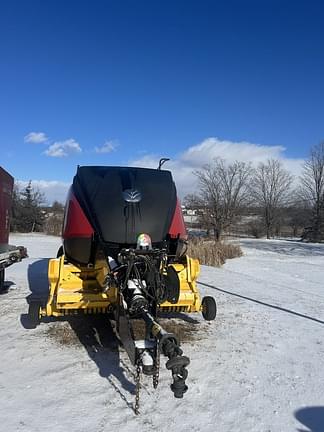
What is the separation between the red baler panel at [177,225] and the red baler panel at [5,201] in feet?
12.4

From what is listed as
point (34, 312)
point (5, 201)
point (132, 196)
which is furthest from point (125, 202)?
point (5, 201)

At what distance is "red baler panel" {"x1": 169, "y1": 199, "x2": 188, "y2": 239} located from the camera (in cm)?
552

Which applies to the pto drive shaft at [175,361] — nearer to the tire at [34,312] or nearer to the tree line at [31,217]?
the tire at [34,312]

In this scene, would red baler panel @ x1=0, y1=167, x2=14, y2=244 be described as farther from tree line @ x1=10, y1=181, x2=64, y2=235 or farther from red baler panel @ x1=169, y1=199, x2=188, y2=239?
tree line @ x1=10, y1=181, x2=64, y2=235

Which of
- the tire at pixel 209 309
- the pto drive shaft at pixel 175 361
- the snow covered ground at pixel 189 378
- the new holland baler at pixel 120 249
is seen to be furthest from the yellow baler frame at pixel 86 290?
the pto drive shaft at pixel 175 361

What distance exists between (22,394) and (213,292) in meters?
5.68

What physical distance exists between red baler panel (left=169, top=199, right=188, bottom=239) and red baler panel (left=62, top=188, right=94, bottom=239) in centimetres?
106

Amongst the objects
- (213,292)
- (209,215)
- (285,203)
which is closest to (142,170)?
(213,292)

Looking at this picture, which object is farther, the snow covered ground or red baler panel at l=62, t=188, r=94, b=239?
red baler panel at l=62, t=188, r=94, b=239

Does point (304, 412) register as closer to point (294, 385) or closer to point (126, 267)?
point (294, 385)

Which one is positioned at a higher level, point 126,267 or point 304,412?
point 126,267

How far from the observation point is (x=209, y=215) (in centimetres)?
3866

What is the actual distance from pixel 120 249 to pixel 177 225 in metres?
1.03

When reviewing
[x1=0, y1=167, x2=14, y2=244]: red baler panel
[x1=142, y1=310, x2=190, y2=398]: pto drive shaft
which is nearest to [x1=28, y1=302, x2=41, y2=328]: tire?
[x1=142, y1=310, x2=190, y2=398]: pto drive shaft
